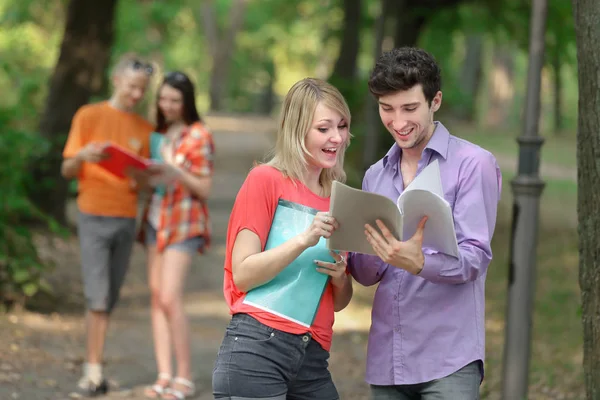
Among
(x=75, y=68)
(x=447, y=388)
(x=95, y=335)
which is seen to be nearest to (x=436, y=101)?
(x=447, y=388)

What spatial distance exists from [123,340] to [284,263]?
540 cm

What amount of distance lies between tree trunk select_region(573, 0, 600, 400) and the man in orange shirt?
308cm

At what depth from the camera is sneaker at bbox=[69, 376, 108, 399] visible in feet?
21.0

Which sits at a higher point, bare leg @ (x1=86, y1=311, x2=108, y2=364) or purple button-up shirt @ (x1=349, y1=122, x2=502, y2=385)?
purple button-up shirt @ (x1=349, y1=122, x2=502, y2=385)

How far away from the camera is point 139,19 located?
2177 cm

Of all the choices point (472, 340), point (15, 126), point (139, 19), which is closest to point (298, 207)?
point (472, 340)

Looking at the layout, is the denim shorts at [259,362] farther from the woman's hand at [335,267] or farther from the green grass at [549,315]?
the green grass at [549,315]

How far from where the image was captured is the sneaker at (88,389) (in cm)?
639

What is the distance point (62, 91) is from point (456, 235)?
9623mm

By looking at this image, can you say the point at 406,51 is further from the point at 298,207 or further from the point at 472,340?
the point at 472,340

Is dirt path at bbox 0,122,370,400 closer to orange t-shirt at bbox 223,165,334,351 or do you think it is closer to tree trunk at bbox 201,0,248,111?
orange t-shirt at bbox 223,165,334,351

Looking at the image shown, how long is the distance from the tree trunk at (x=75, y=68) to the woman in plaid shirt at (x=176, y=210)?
19.5 feet

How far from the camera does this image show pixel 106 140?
21.0ft

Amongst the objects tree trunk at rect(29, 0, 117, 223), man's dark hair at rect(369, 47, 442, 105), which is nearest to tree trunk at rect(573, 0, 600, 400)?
man's dark hair at rect(369, 47, 442, 105)
